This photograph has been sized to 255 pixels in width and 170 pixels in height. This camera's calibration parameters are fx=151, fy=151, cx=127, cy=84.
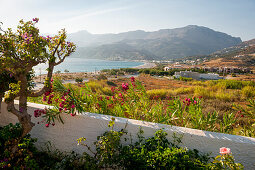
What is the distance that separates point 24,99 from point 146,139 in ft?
6.44

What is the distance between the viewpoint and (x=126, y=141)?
89.5 inches

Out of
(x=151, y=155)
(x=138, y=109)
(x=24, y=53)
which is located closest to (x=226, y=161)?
(x=151, y=155)

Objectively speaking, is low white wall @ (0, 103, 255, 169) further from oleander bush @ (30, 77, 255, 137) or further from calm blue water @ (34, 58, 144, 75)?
calm blue water @ (34, 58, 144, 75)

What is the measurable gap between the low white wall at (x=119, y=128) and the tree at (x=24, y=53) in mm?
545

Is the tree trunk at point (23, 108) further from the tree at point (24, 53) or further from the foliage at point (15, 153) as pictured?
the foliage at point (15, 153)

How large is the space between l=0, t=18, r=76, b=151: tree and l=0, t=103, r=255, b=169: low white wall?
1.79 ft

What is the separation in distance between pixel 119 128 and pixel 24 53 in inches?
66.9

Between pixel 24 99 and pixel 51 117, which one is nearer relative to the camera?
pixel 24 99

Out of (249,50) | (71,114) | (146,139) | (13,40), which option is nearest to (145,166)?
(146,139)

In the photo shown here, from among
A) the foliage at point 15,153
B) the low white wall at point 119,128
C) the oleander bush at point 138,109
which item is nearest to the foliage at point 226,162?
the low white wall at point 119,128

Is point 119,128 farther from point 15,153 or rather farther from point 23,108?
point 15,153

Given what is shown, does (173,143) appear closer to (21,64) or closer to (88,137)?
(88,137)

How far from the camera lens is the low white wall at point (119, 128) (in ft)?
5.89

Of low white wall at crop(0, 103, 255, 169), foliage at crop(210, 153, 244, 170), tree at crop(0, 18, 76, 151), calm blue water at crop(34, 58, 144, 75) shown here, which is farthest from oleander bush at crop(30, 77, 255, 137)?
calm blue water at crop(34, 58, 144, 75)
